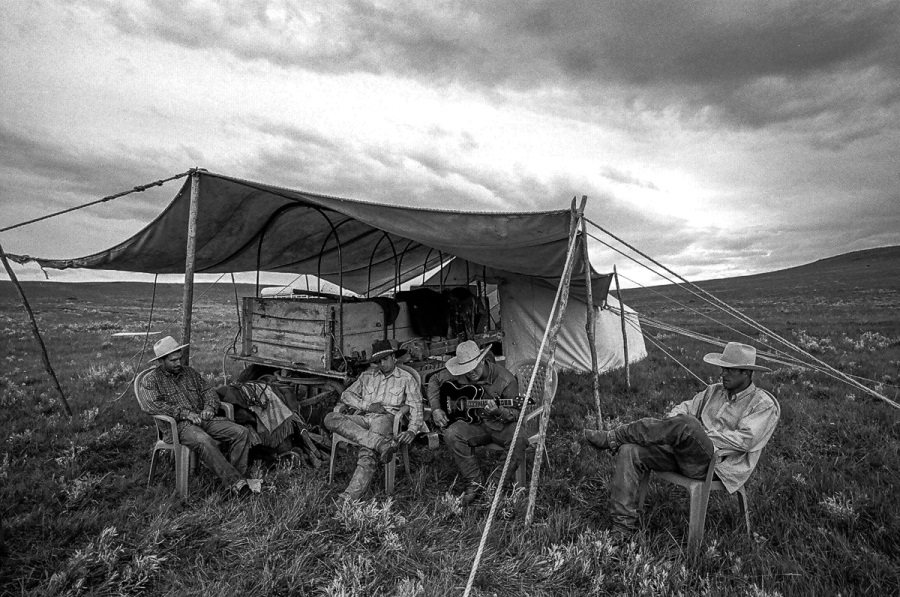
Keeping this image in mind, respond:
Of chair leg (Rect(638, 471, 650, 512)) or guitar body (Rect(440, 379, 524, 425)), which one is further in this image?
guitar body (Rect(440, 379, 524, 425))

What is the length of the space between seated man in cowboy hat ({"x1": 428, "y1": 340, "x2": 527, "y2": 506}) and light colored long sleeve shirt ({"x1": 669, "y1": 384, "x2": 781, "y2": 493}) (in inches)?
64.0

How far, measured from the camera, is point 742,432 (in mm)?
3492

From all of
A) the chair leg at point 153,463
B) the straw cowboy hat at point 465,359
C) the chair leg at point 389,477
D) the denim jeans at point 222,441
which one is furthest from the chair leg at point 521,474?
the chair leg at point 153,463

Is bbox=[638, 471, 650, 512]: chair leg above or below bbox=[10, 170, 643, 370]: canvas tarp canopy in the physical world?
below

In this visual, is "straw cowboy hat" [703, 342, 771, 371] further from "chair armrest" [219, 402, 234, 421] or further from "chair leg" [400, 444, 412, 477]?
"chair armrest" [219, 402, 234, 421]

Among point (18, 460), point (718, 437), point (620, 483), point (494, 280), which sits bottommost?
point (18, 460)

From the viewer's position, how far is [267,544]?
334cm

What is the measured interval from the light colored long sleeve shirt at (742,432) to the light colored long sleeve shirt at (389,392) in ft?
8.78

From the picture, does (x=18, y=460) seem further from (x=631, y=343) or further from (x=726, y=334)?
(x=726, y=334)

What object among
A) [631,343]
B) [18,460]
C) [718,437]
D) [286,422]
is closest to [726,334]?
[631,343]

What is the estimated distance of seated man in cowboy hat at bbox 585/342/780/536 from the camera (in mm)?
3447

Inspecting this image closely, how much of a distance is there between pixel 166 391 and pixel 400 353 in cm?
235

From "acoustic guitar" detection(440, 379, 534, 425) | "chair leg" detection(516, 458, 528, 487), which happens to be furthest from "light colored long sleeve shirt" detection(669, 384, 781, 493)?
"acoustic guitar" detection(440, 379, 534, 425)

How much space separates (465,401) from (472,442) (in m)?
0.44
